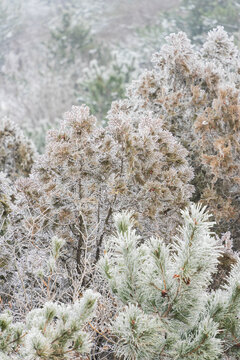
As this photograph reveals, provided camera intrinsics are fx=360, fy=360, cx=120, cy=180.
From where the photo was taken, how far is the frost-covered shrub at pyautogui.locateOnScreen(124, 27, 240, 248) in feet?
10.8

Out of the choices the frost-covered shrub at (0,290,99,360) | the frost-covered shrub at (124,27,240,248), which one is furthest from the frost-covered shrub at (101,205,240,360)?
the frost-covered shrub at (124,27,240,248)

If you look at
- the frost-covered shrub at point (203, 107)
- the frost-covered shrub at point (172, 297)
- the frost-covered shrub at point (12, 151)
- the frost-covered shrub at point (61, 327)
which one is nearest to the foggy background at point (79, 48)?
the frost-covered shrub at point (12, 151)

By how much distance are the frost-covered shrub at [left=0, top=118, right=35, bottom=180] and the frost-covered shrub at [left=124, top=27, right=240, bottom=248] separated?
5.17 feet

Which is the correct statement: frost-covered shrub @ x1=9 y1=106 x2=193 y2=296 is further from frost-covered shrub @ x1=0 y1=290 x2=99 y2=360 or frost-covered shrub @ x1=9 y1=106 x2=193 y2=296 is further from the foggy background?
the foggy background

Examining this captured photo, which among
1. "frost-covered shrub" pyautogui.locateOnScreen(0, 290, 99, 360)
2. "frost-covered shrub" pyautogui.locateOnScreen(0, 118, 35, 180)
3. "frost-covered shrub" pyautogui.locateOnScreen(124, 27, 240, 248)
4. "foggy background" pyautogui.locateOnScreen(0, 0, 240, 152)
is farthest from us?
"foggy background" pyautogui.locateOnScreen(0, 0, 240, 152)

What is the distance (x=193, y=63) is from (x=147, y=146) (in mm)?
1492

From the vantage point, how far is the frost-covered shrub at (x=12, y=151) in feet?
14.8

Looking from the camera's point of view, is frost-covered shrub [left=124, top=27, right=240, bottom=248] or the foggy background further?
the foggy background

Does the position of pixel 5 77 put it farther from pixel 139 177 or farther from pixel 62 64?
pixel 139 177

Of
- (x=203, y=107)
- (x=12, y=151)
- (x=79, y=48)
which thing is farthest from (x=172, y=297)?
(x=79, y=48)

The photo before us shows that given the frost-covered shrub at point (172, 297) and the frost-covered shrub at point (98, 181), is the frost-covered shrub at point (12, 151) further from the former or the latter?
the frost-covered shrub at point (172, 297)

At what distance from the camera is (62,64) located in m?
16.3

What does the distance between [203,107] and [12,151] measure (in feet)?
7.87

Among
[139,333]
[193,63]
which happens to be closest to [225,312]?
[139,333]
